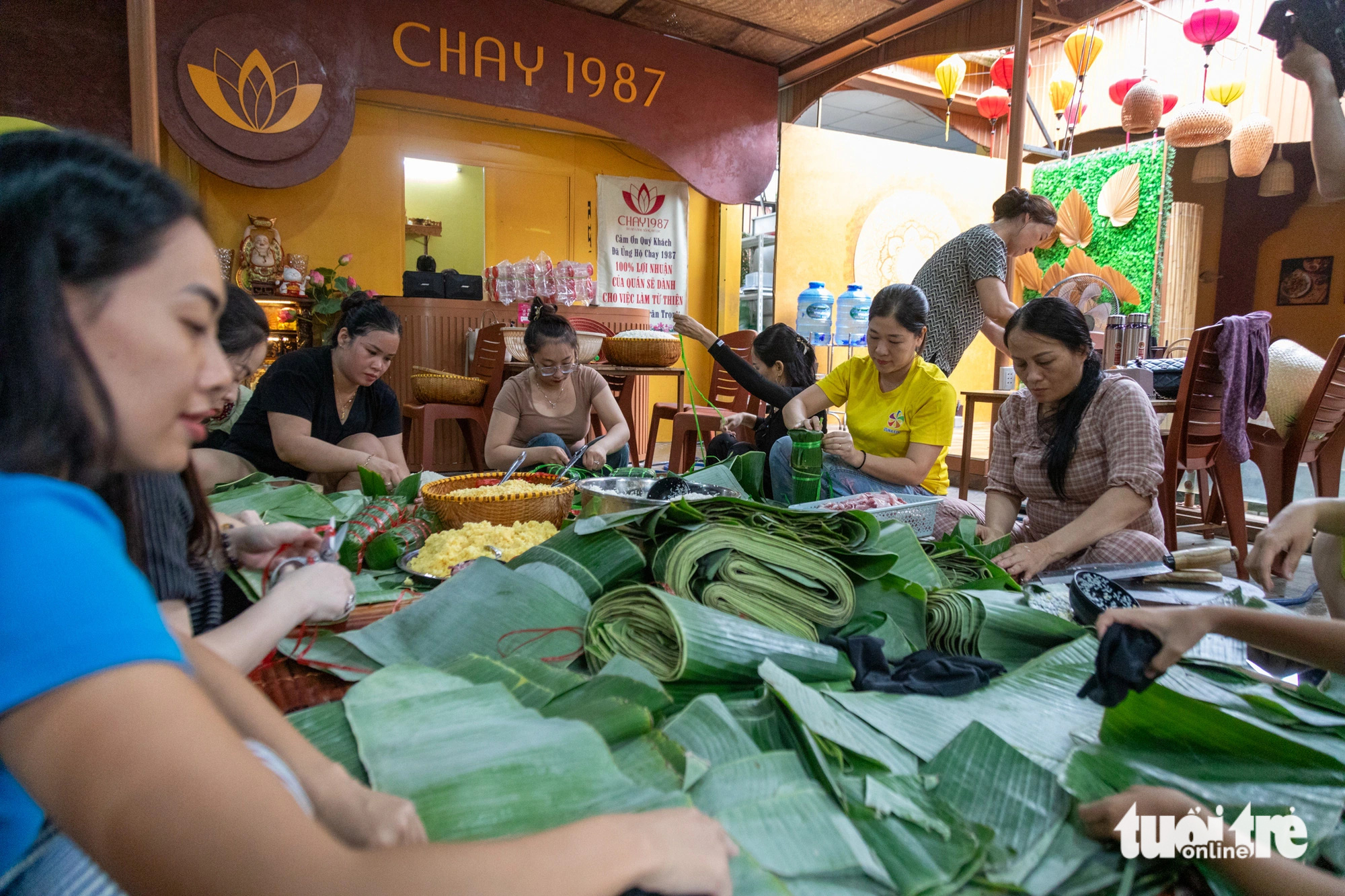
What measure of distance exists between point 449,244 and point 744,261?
134 inches

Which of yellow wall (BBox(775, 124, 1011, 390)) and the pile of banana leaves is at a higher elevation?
yellow wall (BBox(775, 124, 1011, 390))

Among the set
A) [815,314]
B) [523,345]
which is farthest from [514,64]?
[815,314]

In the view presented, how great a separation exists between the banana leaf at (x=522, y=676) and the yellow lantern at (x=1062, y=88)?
8.74 meters

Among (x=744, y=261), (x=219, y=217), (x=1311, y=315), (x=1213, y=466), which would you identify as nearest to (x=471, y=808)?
(x=1213, y=466)

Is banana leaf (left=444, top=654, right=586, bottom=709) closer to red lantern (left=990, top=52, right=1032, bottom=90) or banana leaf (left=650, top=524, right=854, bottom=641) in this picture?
banana leaf (left=650, top=524, right=854, bottom=641)

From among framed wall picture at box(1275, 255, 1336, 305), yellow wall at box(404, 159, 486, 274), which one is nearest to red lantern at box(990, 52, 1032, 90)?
framed wall picture at box(1275, 255, 1336, 305)

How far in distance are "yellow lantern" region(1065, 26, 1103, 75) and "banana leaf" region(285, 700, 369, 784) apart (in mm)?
7660

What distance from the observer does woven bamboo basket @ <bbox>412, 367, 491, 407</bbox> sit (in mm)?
4465

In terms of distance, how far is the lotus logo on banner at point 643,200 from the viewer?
750 centimetres

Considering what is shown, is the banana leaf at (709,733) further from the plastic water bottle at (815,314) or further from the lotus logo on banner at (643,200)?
the lotus logo on banner at (643,200)

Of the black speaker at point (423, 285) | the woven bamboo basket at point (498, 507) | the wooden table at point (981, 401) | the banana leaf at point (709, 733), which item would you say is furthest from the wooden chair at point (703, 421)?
the banana leaf at point (709, 733)

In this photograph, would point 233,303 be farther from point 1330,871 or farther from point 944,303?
point 944,303

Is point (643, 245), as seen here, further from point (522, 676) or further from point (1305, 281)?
point (1305, 281)

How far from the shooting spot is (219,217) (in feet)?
18.1
